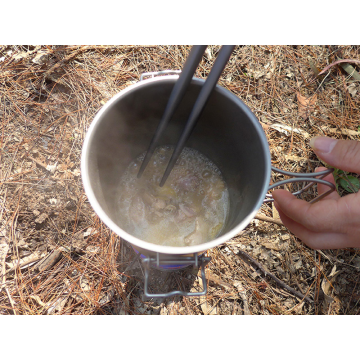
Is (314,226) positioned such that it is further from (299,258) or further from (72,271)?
(72,271)

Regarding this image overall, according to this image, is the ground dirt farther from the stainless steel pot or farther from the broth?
the stainless steel pot

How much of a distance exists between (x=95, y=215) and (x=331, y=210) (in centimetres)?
115

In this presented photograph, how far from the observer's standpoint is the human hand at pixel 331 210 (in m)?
1.05

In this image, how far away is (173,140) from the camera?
4.42 ft

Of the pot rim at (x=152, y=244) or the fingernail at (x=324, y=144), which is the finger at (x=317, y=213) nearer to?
the fingernail at (x=324, y=144)

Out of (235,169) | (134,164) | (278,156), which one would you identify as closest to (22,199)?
(134,164)

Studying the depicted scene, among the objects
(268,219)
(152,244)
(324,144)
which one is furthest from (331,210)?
(152,244)

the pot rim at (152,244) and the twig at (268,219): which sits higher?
the pot rim at (152,244)

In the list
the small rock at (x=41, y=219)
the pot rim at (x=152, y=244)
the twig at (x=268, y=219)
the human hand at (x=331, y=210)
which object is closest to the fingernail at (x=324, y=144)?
the human hand at (x=331, y=210)

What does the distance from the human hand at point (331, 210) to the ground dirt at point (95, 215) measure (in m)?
0.34

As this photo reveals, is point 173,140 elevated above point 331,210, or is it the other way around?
point 331,210

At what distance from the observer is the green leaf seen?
1517mm

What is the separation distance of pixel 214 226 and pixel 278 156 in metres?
0.66

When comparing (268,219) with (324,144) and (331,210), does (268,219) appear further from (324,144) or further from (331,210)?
(324,144)
